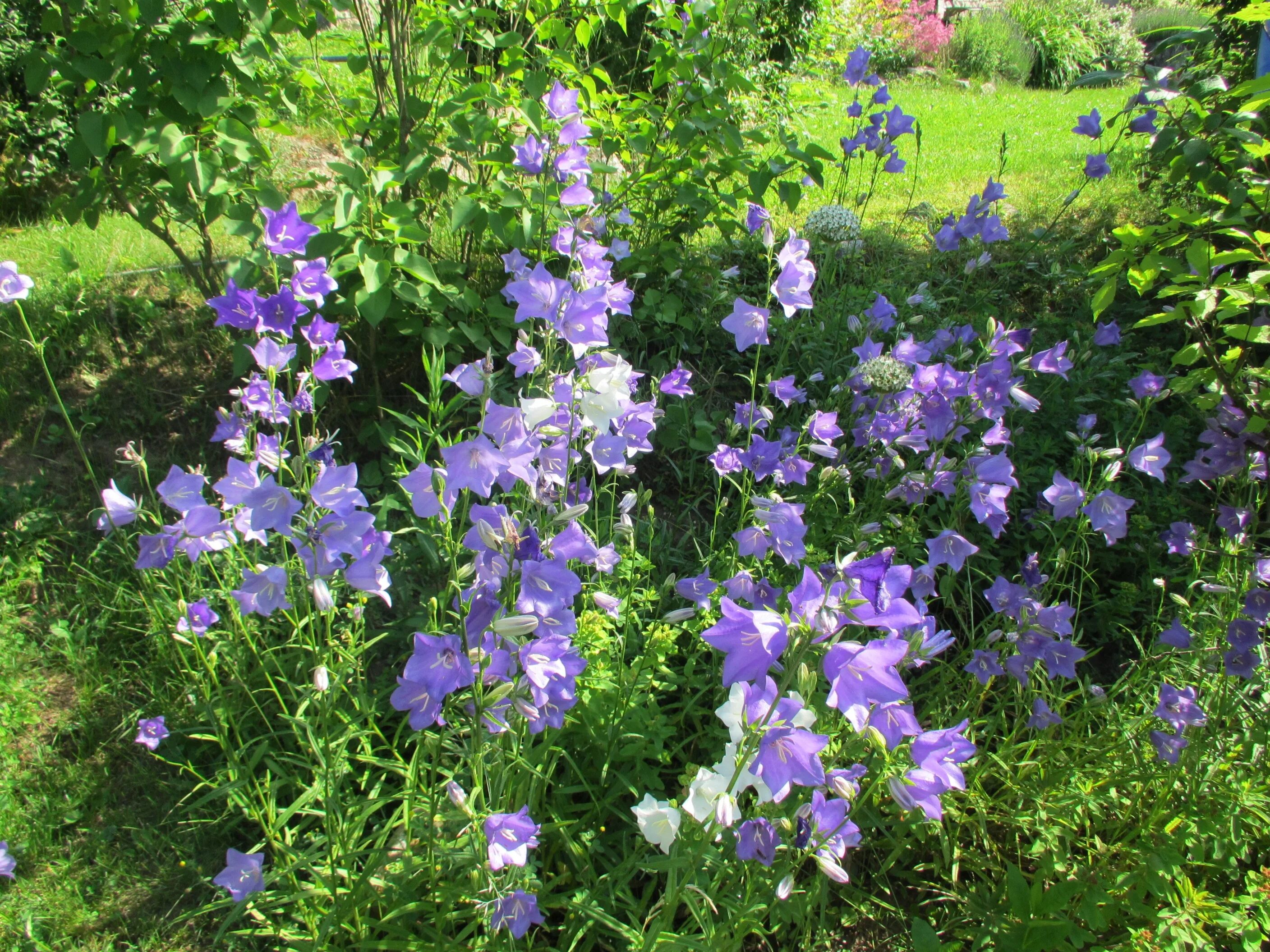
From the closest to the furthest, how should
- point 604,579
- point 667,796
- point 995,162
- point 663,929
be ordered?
1. point 663,929
2. point 667,796
3. point 604,579
4. point 995,162

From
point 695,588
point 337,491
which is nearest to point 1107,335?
point 695,588

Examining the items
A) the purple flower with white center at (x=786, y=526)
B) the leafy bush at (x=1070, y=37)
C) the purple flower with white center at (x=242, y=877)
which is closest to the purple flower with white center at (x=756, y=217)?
the purple flower with white center at (x=786, y=526)

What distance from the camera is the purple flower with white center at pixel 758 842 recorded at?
1.37m

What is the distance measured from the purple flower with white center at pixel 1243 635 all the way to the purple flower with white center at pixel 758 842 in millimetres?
1483

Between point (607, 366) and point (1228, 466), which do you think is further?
point (1228, 466)

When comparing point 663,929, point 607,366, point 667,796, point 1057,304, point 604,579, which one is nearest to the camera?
point 663,929

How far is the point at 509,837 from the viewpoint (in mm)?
1458

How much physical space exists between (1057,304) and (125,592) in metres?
4.65

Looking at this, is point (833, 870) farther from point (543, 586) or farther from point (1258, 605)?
point (1258, 605)

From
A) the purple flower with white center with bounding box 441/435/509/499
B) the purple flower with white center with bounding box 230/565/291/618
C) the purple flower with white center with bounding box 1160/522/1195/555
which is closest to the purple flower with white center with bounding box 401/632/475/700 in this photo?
the purple flower with white center with bounding box 441/435/509/499

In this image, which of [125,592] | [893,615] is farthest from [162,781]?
[893,615]

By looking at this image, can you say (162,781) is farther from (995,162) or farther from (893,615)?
(995,162)

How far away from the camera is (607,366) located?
1.74m

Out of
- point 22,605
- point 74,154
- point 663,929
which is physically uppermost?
point 74,154
